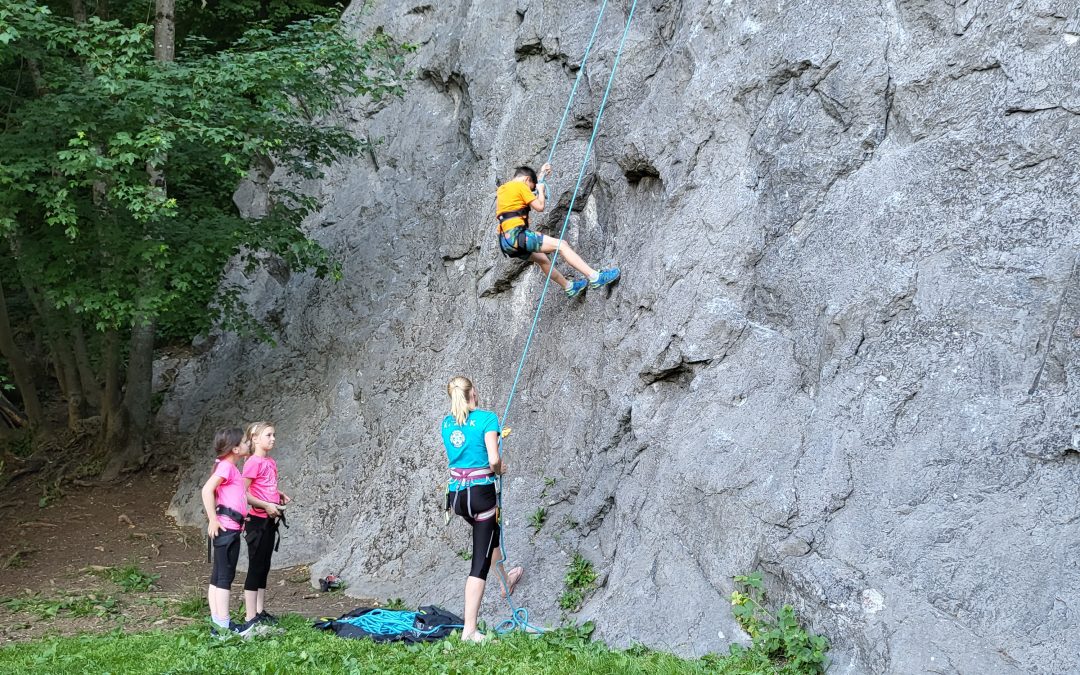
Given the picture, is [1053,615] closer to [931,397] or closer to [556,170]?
[931,397]

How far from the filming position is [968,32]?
6.73 m

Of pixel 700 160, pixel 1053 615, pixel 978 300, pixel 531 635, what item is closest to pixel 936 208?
pixel 978 300

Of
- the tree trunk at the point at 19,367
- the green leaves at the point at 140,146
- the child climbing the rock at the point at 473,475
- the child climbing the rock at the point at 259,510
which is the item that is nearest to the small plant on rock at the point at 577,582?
the child climbing the rock at the point at 473,475

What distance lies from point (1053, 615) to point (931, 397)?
150 cm

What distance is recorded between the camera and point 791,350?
6.98m

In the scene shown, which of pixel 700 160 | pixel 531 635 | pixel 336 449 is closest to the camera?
pixel 531 635

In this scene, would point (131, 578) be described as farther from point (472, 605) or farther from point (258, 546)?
point (472, 605)

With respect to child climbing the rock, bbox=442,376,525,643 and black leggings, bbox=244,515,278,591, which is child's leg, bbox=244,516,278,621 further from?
child climbing the rock, bbox=442,376,525,643

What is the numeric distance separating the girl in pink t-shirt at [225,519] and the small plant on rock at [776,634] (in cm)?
389

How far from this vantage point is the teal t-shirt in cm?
695

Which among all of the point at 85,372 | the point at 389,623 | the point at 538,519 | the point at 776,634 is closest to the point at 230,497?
the point at 389,623

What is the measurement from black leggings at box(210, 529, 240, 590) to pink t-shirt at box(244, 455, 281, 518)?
0.34m

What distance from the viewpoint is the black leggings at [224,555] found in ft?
24.0

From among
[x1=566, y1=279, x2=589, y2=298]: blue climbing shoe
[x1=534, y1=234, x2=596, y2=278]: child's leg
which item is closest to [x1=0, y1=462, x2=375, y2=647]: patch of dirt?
[x1=566, y1=279, x2=589, y2=298]: blue climbing shoe
